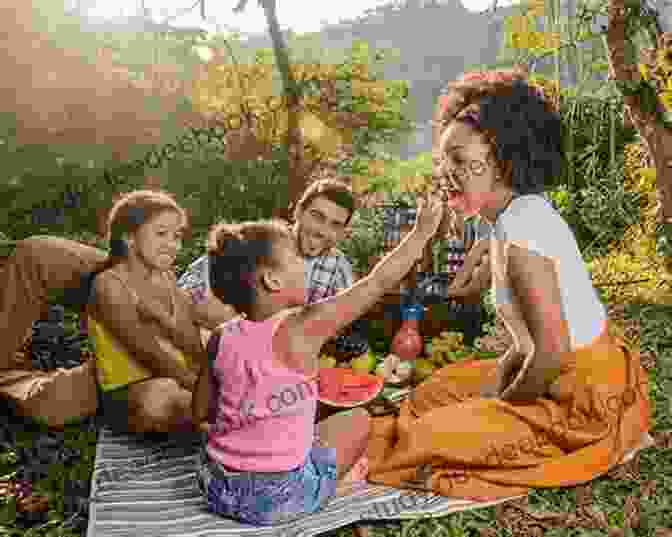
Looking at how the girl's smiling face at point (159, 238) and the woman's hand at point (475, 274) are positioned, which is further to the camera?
the woman's hand at point (475, 274)

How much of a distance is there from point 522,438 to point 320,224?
5.69 feet

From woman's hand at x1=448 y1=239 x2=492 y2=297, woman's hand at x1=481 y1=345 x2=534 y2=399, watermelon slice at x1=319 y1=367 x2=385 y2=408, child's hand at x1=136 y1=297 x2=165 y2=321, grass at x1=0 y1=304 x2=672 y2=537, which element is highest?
child's hand at x1=136 y1=297 x2=165 y2=321

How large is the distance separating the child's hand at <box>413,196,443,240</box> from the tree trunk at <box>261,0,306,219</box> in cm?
Result: 785

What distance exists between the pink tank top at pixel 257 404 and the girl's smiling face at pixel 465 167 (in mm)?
916

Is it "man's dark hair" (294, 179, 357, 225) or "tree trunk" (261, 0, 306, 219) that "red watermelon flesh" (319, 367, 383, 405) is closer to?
"man's dark hair" (294, 179, 357, 225)

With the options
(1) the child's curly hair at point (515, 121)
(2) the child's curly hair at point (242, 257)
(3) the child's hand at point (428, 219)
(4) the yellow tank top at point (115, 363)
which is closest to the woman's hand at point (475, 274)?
(1) the child's curly hair at point (515, 121)

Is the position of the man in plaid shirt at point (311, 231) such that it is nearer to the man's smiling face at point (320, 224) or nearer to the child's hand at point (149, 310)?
the man's smiling face at point (320, 224)

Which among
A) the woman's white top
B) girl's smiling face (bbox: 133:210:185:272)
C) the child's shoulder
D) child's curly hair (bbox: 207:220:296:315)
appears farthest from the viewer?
girl's smiling face (bbox: 133:210:185:272)

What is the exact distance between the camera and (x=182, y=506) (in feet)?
9.04

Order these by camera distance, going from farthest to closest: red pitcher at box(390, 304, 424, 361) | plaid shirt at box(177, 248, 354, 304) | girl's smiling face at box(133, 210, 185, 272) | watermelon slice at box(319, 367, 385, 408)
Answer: red pitcher at box(390, 304, 424, 361), plaid shirt at box(177, 248, 354, 304), watermelon slice at box(319, 367, 385, 408), girl's smiling face at box(133, 210, 185, 272)

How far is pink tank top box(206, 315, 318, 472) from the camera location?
232 centimetres

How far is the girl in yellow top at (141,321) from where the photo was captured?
3221mm

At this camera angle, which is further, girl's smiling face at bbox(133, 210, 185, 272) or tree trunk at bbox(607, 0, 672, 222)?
tree trunk at bbox(607, 0, 672, 222)

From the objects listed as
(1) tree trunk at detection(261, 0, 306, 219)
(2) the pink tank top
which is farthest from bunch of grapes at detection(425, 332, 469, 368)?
(1) tree trunk at detection(261, 0, 306, 219)
